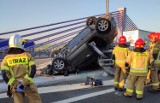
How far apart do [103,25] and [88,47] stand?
3.22ft

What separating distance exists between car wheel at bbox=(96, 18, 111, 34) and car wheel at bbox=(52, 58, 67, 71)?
1.75m

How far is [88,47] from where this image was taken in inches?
400

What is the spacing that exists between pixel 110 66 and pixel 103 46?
113cm

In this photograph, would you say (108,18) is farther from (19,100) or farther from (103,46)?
(19,100)

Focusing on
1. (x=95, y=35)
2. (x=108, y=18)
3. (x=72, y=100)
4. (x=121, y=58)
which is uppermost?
(x=108, y=18)

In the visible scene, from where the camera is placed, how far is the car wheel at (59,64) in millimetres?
10203

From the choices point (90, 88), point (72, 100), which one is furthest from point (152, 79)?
point (72, 100)

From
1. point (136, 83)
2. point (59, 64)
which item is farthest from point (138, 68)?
point (59, 64)

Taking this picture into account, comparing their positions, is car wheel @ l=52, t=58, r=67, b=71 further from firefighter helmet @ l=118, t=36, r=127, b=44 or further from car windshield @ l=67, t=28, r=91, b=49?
firefighter helmet @ l=118, t=36, r=127, b=44

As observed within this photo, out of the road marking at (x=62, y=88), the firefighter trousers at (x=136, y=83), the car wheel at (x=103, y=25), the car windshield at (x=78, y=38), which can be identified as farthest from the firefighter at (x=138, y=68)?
the car windshield at (x=78, y=38)

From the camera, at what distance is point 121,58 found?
7.59 meters

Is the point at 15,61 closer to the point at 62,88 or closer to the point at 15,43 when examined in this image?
the point at 15,43

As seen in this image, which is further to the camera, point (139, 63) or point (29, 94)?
point (139, 63)

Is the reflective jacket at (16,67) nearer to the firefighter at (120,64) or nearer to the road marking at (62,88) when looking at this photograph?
the road marking at (62,88)
